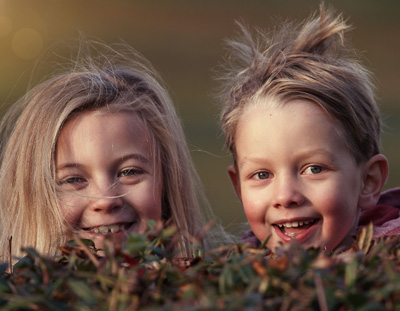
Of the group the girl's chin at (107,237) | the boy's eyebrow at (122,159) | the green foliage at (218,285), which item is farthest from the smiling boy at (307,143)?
the green foliage at (218,285)

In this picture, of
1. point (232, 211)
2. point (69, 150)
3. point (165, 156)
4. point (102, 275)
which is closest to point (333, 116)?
point (165, 156)

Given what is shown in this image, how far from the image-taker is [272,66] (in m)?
2.45

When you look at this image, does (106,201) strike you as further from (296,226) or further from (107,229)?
(296,226)

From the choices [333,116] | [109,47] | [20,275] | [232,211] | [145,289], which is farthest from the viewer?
[232,211]

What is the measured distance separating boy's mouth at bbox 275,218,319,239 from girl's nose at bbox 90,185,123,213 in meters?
0.65

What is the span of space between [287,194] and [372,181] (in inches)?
18.1

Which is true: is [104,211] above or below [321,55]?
below

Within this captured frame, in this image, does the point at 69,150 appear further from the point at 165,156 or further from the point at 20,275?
the point at 20,275

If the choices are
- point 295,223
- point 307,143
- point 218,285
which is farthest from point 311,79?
→ point 218,285

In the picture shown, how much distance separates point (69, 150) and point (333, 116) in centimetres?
107

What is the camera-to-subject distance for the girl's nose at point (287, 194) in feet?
6.84

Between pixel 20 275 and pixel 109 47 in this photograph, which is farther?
pixel 109 47

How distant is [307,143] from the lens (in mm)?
2148

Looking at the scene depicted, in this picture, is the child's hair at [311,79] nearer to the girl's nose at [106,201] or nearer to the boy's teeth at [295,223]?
the boy's teeth at [295,223]
